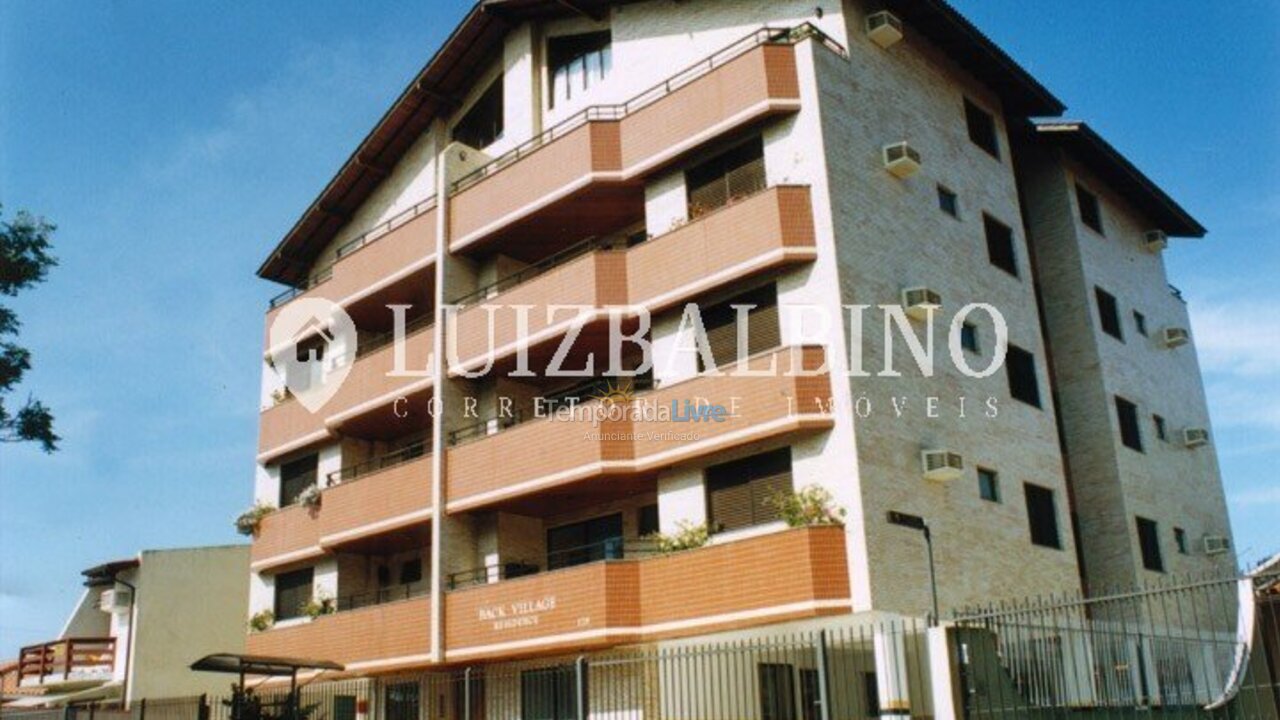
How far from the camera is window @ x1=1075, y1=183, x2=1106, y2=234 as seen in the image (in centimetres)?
3209

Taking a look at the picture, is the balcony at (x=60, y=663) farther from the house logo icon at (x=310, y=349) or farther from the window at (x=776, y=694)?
the window at (x=776, y=694)

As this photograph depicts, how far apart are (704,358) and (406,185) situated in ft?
42.1

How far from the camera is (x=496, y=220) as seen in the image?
27.8 m

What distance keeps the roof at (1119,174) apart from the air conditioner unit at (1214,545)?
364 inches

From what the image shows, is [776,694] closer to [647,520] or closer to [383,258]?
[647,520]

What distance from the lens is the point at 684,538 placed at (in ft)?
75.0

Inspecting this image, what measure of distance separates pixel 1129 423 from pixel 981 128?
802 centimetres

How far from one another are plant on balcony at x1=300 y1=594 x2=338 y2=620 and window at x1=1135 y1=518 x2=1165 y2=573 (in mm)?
18962

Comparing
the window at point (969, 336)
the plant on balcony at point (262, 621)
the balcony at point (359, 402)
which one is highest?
the balcony at point (359, 402)

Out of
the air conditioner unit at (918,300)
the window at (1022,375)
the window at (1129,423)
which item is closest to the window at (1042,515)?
the window at (1022,375)

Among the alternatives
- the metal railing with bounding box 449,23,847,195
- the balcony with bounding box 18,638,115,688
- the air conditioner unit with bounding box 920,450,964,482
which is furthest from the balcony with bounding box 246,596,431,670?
the balcony with bounding box 18,638,115,688

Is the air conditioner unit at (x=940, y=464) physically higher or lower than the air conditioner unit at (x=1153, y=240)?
lower

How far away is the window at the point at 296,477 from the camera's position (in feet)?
111

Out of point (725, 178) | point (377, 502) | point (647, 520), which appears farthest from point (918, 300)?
point (377, 502)
